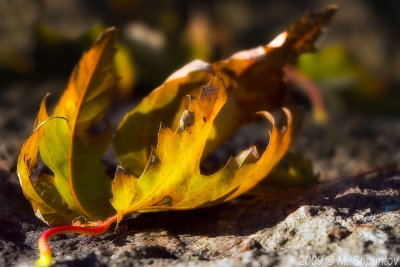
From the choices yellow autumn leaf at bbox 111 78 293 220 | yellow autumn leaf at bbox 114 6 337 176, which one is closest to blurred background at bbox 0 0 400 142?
yellow autumn leaf at bbox 114 6 337 176

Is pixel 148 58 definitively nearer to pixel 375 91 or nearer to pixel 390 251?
pixel 375 91

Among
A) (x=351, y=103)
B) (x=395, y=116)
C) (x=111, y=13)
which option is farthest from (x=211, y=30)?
(x=395, y=116)

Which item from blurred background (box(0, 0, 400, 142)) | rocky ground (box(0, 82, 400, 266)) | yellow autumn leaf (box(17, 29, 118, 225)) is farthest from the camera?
blurred background (box(0, 0, 400, 142))

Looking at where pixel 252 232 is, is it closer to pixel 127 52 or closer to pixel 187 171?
pixel 187 171

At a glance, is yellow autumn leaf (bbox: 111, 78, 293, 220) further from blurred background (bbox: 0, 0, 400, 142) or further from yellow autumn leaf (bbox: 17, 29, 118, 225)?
blurred background (bbox: 0, 0, 400, 142)

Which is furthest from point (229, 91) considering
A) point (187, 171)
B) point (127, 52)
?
point (127, 52)

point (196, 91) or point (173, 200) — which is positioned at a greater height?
point (196, 91)

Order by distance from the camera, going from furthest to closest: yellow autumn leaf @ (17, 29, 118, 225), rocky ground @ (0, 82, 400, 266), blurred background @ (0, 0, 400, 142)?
blurred background @ (0, 0, 400, 142), yellow autumn leaf @ (17, 29, 118, 225), rocky ground @ (0, 82, 400, 266)

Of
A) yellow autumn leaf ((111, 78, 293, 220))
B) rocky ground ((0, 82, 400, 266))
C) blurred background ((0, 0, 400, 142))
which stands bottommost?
rocky ground ((0, 82, 400, 266))
